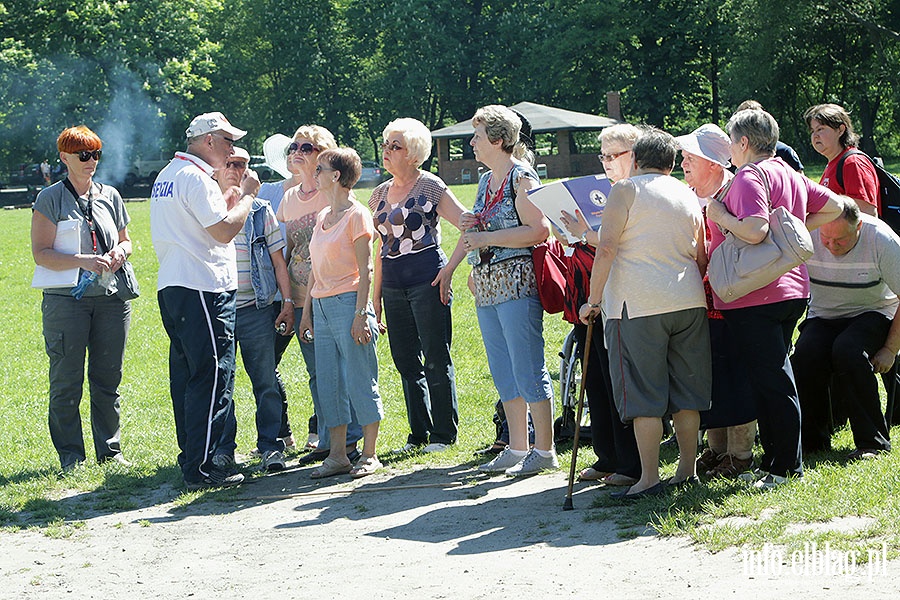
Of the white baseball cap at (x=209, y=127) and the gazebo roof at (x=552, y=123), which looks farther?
the gazebo roof at (x=552, y=123)

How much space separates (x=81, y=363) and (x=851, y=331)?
4.75 m

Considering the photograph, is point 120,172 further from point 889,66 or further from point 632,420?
point 632,420

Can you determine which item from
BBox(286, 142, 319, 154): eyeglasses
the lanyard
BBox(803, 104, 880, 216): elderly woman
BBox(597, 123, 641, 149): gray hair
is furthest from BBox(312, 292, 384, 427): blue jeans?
BBox(803, 104, 880, 216): elderly woman

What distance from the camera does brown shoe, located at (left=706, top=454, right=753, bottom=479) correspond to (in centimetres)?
595

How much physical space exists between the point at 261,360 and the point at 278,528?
5.88ft

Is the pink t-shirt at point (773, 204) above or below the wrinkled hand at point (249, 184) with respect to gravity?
below

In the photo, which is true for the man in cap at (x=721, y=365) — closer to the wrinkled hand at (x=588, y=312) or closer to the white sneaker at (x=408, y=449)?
the wrinkled hand at (x=588, y=312)

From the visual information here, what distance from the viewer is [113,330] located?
745cm

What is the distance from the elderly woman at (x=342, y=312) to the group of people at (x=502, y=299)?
13mm

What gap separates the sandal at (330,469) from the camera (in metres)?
6.89

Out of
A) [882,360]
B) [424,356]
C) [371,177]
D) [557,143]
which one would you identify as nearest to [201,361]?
[424,356]

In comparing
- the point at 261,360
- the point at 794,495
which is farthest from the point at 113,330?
the point at 794,495

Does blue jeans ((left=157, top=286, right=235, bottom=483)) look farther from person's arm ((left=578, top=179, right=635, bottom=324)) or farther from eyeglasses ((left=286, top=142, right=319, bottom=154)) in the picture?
person's arm ((left=578, top=179, right=635, bottom=324))

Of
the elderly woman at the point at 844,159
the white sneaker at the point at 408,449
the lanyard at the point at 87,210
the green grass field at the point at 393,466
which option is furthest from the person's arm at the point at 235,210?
A: the elderly woman at the point at 844,159
